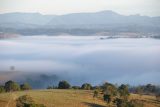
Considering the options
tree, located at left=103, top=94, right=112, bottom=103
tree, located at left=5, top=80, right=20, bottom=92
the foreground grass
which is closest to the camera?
the foreground grass

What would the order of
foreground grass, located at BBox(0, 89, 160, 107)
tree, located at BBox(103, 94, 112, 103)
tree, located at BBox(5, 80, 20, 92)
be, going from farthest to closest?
tree, located at BBox(5, 80, 20, 92) → tree, located at BBox(103, 94, 112, 103) → foreground grass, located at BBox(0, 89, 160, 107)

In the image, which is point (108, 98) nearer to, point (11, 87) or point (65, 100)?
point (65, 100)

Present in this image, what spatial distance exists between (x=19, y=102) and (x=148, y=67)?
546ft

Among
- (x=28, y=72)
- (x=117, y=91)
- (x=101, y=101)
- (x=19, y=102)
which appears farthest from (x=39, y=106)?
(x=28, y=72)

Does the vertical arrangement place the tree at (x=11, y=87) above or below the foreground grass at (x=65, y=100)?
above

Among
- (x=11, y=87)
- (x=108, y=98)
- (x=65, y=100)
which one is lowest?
(x=65, y=100)

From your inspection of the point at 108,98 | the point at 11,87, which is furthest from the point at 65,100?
the point at 11,87

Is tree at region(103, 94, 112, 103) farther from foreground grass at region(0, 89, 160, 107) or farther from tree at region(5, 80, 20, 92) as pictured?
tree at region(5, 80, 20, 92)

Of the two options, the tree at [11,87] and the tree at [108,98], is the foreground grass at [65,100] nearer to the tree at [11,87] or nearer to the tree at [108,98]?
the tree at [108,98]

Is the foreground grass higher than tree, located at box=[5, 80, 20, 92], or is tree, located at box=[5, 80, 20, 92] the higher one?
tree, located at box=[5, 80, 20, 92]

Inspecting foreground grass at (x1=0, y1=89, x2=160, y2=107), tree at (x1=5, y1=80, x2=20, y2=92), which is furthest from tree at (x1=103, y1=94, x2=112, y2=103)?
tree at (x1=5, y1=80, x2=20, y2=92)

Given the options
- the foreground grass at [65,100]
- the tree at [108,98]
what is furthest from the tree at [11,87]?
the tree at [108,98]

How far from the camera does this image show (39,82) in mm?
152875

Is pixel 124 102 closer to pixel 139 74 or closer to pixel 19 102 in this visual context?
pixel 19 102
